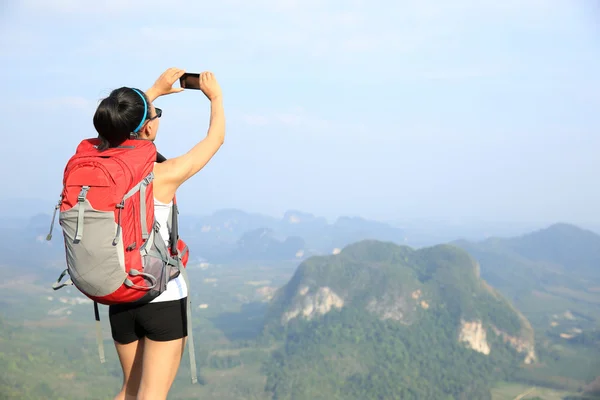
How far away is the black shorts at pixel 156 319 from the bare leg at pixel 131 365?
5.2 inches

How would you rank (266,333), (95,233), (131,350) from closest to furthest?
1. (95,233)
2. (131,350)
3. (266,333)

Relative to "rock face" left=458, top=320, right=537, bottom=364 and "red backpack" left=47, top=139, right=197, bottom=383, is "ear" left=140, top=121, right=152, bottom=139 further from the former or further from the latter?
"rock face" left=458, top=320, right=537, bottom=364

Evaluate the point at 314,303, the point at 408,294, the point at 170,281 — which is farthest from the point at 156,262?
the point at 314,303

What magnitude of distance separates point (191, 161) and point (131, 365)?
44.8 inches

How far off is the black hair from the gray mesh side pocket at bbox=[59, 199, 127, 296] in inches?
15.6

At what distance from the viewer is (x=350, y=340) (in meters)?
123

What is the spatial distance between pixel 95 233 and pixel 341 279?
14097cm

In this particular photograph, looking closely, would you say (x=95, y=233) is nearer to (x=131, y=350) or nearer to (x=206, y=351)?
(x=131, y=350)

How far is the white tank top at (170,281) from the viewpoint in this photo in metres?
2.86

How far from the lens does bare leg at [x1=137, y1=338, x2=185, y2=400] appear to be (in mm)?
2898

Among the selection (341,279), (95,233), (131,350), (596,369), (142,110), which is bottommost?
(596,369)

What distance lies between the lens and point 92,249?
253 centimetres

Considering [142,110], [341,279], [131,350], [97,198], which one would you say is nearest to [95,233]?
[97,198]

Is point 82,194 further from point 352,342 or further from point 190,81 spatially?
point 352,342
